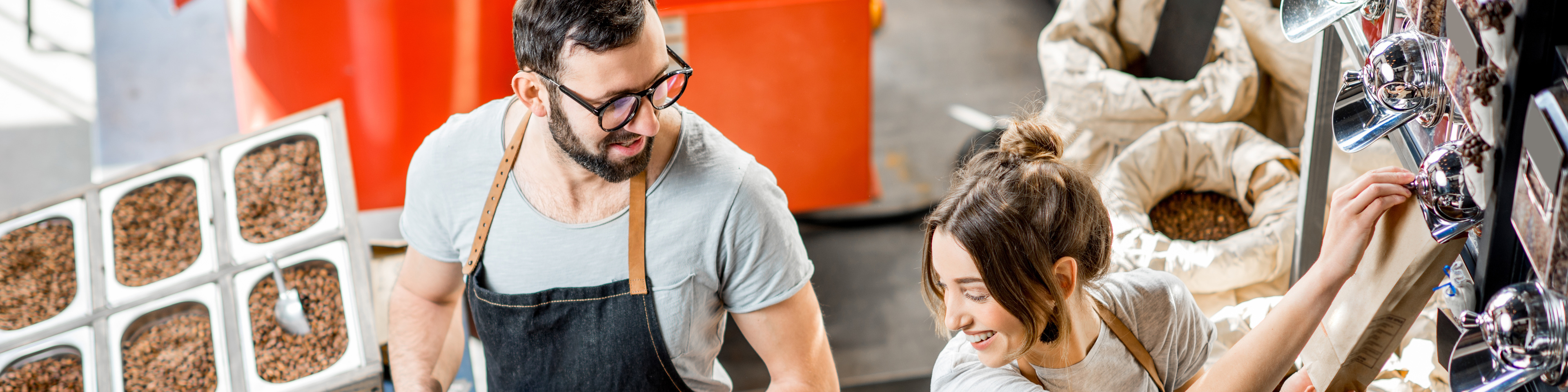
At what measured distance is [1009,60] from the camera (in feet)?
16.3

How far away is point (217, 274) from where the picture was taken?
7.42 ft

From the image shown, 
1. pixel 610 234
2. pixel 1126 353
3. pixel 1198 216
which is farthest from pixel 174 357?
pixel 1198 216

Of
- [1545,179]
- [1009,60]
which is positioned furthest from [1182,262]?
[1009,60]

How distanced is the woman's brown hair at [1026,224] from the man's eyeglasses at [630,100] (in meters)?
0.44

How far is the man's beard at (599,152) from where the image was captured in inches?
58.9

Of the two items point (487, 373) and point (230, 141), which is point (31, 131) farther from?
point (487, 373)

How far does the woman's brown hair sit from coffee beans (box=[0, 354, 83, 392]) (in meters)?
1.92

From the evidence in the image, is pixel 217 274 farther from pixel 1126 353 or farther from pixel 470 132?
pixel 1126 353

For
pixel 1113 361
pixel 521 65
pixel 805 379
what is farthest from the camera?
pixel 805 379

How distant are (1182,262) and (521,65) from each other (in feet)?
5.01

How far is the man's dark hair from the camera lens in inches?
54.7

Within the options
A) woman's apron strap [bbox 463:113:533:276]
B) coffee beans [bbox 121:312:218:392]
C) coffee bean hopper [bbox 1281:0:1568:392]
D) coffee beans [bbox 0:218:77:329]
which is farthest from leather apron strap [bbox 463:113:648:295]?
coffee beans [bbox 0:218:77:329]

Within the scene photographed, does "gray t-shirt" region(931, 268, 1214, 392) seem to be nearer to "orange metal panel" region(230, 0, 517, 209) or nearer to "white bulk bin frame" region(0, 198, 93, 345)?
"white bulk bin frame" region(0, 198, 93, 345)

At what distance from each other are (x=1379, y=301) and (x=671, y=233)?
3.17 ft
